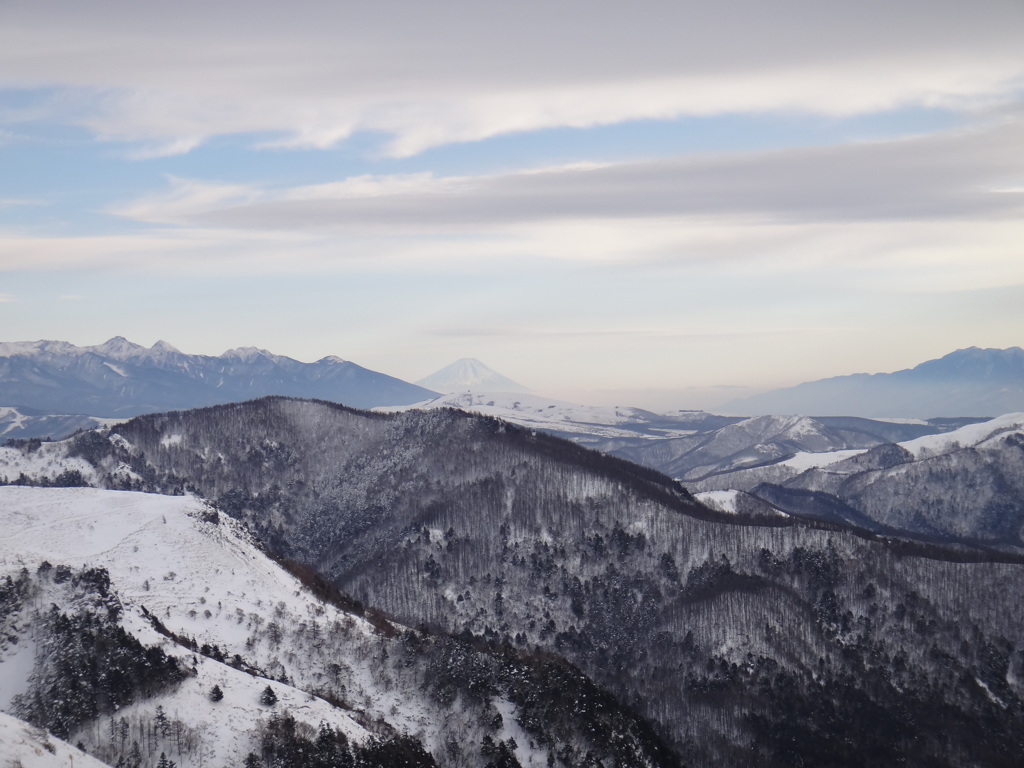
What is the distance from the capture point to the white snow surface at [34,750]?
4272 inches

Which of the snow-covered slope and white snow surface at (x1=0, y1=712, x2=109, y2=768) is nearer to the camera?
white snow surface at (x1=0, y1=712, x2=109, y2=768)

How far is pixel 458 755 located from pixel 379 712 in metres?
15.3

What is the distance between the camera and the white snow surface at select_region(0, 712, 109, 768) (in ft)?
356

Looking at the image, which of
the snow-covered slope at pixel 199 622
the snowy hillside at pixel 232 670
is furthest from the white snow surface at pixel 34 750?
the snow-covered slope at pixel 199 622

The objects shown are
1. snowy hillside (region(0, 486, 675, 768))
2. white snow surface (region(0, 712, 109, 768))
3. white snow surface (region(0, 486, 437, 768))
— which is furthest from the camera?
white snow surface (region(0, 486, 437, 768))

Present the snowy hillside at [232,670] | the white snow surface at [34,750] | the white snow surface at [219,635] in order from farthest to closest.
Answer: the white snow surface at [219,635] → the snowy hillside at [232,670] → the white snow surface at [34,750]

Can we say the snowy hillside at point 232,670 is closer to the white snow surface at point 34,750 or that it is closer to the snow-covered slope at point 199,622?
the snow-covered slope at point 199,622

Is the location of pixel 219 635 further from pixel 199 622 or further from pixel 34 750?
pixel 34 750

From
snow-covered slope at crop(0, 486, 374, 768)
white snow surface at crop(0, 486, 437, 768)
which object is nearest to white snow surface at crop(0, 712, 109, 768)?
snow-covered slope at crop(0, 486, 374, 768)

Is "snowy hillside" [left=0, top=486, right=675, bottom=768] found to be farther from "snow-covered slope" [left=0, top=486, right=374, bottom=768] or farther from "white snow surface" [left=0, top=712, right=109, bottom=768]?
"white snow surface" [left=0, top=712, right=109, bottom=768]

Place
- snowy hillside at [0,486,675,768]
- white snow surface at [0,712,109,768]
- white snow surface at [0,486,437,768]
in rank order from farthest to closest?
1. white snow surface at [0,486,437,768]
2. snowy hillside at [0,486,675,768]
3. white snow surface at [0,712,109,768]

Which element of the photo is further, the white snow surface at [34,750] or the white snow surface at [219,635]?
the white snow surface at [219,635]

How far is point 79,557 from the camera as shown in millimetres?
191750

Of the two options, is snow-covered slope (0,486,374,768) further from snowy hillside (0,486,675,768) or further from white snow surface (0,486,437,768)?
snowy hillside (0,486,675,768)
